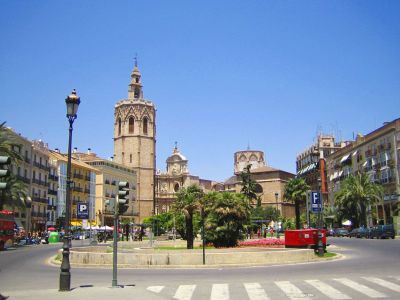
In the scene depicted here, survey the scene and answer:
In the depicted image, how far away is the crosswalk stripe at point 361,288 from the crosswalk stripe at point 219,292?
344 cm

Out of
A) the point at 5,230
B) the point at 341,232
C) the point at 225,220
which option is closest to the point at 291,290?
the point at 225,220

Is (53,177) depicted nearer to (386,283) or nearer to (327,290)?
(386,283)

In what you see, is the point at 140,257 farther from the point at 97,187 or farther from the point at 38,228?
the point at 97,187

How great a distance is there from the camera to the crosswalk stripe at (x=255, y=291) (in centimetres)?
1150

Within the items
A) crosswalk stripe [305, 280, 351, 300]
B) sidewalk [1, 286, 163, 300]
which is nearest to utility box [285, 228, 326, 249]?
crosswalk stripe [305, 280, 351, 300]

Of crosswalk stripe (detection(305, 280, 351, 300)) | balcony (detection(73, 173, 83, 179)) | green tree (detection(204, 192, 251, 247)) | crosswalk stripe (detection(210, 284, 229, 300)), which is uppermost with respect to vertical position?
balcony (detection(73, 173, 83, 179))

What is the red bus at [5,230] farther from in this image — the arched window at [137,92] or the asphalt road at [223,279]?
the arched window at [137,92]

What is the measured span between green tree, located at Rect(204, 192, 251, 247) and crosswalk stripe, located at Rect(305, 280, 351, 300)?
15.9m

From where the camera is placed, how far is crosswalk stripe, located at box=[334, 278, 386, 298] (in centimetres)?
1150

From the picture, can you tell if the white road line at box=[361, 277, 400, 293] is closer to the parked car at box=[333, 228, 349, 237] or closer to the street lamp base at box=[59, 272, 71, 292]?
the street lamp base at box=[59, 272, 71, 292]

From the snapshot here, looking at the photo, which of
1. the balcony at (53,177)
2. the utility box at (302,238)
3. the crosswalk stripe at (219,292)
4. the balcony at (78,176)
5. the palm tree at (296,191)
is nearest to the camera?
the crosswalk stripe at (219,292)

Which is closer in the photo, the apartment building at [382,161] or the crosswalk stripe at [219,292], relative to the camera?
the crosswalk stripe at [219,292]

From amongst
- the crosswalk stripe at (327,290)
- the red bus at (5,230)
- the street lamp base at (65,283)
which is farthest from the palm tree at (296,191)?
the street lamp base at (65,283)

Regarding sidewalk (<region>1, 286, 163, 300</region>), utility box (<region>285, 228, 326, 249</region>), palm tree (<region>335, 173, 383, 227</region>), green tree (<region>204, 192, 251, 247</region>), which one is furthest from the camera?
palm tree (<region>335, 173, 383, 227</region>)
